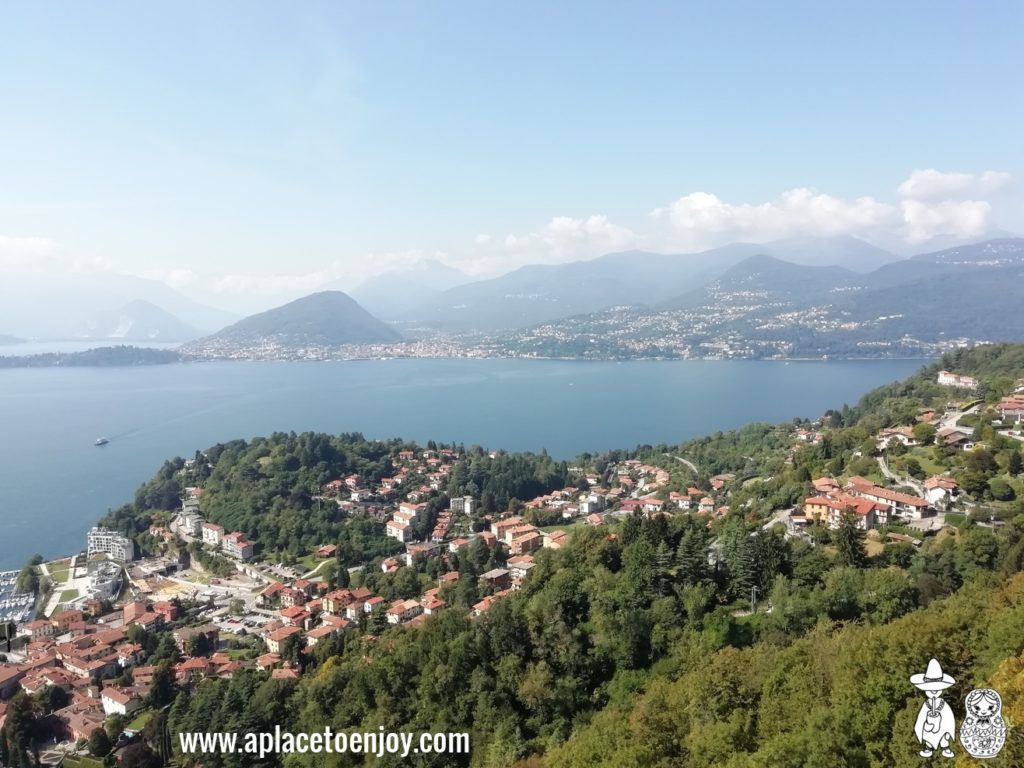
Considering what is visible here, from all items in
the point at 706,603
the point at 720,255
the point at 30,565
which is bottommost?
the point at 30,565

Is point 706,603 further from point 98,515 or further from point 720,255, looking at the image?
point 720,255

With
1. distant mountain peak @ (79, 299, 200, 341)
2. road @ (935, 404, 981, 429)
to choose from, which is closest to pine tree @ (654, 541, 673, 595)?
road @ (935, 404, 981, 429)

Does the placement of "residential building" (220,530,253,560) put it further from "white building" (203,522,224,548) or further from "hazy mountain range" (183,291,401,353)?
"hazy mountain range" (183,291,401,353)

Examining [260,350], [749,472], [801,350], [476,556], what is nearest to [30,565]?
[476,556]

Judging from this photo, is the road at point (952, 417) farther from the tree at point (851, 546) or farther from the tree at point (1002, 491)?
the tree at point (851, 546)

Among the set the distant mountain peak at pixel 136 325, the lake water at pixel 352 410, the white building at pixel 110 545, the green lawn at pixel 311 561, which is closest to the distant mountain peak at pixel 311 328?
the lake water at pixel 352 410

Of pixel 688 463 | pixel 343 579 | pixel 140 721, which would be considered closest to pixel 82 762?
pixel 140 721
